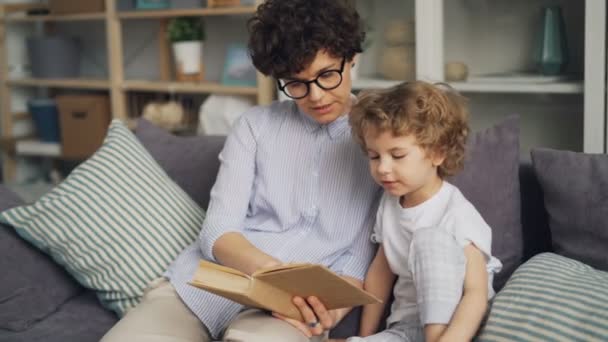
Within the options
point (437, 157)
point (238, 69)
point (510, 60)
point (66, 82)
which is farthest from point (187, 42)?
point (437, 157)

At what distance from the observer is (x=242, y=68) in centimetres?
345

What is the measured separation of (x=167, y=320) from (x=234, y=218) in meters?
0.26

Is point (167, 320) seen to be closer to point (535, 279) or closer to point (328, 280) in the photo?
point (328, 280)

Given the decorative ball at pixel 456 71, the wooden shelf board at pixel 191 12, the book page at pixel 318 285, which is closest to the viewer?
the book page at pixel 318 285

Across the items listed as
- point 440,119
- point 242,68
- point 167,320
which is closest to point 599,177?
point 440,119

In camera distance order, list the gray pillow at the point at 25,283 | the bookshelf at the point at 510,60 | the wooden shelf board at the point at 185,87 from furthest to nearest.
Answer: the wooden shelf board at the point at 185,87, the bookshelf at the point at 510,60, the gray pillow at the point at 25,283

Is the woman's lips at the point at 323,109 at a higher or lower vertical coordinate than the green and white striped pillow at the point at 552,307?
higher

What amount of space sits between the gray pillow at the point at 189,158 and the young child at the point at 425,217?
2.02ft

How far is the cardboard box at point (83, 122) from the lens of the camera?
3.79 metres

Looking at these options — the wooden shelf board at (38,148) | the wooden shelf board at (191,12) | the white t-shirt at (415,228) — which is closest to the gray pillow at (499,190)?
the white t-shirt at (415,228)

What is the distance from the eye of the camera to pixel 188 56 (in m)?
3.54

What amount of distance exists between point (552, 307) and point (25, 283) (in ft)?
3.90

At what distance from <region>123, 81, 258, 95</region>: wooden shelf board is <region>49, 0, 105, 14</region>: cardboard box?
39 centimetres

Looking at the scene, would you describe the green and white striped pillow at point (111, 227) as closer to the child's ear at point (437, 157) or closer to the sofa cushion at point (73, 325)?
the sofa cushion at point (73, 325)
